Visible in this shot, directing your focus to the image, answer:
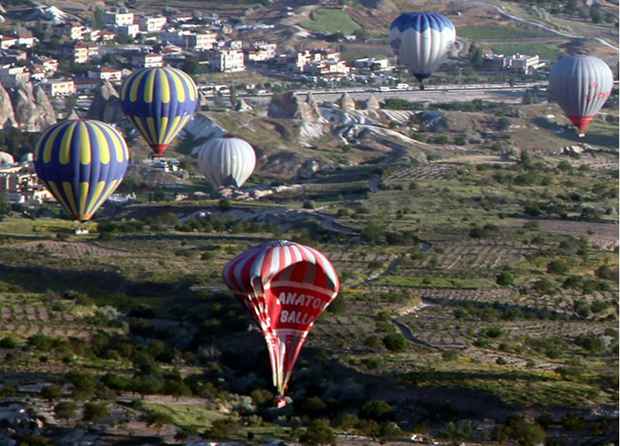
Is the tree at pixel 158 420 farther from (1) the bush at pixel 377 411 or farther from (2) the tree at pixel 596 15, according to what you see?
(2) the tree at pixel 596 15

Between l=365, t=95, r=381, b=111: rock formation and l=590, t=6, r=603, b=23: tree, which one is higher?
l=365, t=95, r=381, b=111: rock formation

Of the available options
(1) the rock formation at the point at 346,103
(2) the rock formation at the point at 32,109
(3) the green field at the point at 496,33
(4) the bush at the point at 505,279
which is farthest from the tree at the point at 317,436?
(3) the green field at the point at 496,33

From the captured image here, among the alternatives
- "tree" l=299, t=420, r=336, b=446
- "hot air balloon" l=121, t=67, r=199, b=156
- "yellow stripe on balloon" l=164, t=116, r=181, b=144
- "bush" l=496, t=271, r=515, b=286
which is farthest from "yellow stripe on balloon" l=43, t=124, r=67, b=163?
"tree" l=299, t=420, r=336, b=446

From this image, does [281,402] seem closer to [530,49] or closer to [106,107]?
[106,107]

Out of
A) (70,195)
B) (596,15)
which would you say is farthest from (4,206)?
(596,15)

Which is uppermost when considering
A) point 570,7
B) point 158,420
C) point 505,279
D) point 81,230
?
point 158,420

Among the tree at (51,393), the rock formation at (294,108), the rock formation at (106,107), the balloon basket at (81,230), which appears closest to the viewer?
the tree at (51,393)

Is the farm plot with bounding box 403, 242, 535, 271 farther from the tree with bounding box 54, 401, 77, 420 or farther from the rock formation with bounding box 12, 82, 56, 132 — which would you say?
the rock formation with bounding box 12, 82, 56, 132
